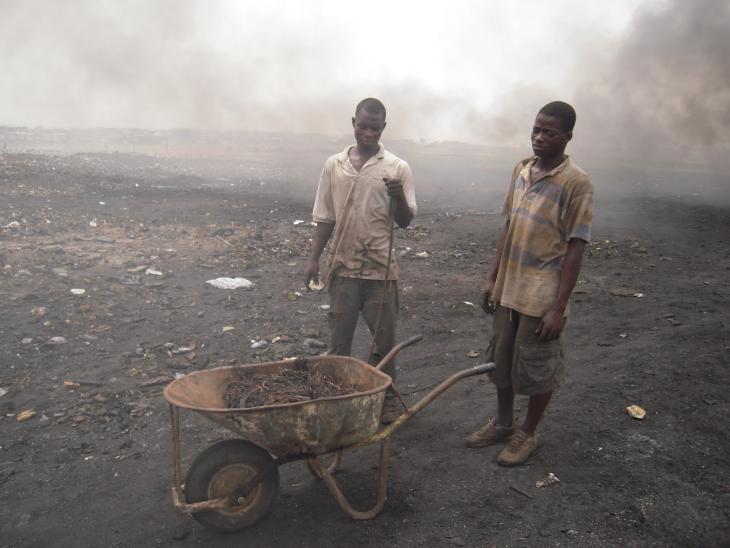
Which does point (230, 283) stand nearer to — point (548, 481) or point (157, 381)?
point (157, 381)

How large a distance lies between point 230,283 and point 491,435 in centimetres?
389

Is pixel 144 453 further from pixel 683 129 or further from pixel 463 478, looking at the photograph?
pixel 683 129

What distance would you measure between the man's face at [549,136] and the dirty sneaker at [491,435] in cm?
155

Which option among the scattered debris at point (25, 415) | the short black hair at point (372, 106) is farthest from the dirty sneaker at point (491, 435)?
the scattered debris at point (25, 415)

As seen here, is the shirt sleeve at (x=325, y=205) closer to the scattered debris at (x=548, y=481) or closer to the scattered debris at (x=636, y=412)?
Answer: the scattered debris at (x=548, y=481)

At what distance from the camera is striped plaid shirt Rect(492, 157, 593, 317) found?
2.63 meters

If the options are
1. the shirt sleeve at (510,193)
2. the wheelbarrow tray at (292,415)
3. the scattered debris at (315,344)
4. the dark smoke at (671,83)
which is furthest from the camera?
the dark smoke at (671,83)

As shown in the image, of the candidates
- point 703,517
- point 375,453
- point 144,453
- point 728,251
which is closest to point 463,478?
point 375,453

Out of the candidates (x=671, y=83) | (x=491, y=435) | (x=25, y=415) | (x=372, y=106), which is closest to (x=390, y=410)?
(x=491, y=435)

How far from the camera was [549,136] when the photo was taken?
2.68 meters

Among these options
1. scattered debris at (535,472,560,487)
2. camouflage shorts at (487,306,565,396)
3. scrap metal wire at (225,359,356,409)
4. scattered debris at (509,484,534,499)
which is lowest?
scattered debris at (509,484,534,499)

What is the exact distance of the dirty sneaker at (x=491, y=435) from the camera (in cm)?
325

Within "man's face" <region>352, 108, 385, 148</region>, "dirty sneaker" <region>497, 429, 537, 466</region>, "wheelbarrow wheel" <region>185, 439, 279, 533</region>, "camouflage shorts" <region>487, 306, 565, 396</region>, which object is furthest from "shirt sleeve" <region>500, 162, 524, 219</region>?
"wheelbarrow wheel" <region>185, 439, 279, 533</region>

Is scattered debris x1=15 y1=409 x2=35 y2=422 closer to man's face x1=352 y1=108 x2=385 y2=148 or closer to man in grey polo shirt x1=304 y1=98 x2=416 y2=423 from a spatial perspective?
man in grey polo shirt x1=304 y1=98 x2=416 y2=423
